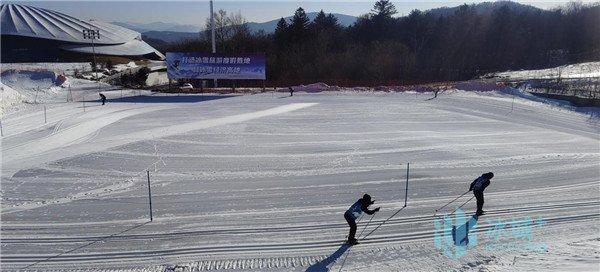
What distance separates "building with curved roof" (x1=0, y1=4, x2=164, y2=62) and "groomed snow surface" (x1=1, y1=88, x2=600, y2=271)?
53650 millimetres

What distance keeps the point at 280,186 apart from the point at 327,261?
5.63m

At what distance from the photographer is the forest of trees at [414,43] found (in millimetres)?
72438

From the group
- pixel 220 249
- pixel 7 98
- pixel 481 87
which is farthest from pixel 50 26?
pixel 220 249

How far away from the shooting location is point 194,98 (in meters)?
38.0

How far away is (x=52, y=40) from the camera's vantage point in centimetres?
7519

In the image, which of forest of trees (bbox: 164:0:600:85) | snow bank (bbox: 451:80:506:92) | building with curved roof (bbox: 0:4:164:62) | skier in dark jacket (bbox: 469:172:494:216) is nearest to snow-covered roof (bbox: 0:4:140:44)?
building with curved roof (bbox: 0:4:164:62)

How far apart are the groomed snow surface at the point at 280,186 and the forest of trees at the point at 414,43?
1734 inches

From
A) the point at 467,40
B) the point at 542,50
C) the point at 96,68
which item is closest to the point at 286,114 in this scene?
the point at 96,68

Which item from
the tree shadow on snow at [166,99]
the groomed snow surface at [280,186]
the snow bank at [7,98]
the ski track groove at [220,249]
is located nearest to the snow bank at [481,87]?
the groomed snow surface at [280,186]

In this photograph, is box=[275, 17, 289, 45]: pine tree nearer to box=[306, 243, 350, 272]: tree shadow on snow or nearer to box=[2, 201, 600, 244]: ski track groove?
box=[2, 201, 600, 244]: ski track groove

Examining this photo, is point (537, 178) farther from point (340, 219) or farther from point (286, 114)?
point (286, 114)

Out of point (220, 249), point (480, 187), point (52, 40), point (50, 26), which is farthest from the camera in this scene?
point (50, 26)

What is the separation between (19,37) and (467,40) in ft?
259

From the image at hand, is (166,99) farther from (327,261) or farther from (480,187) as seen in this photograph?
(327,261)
